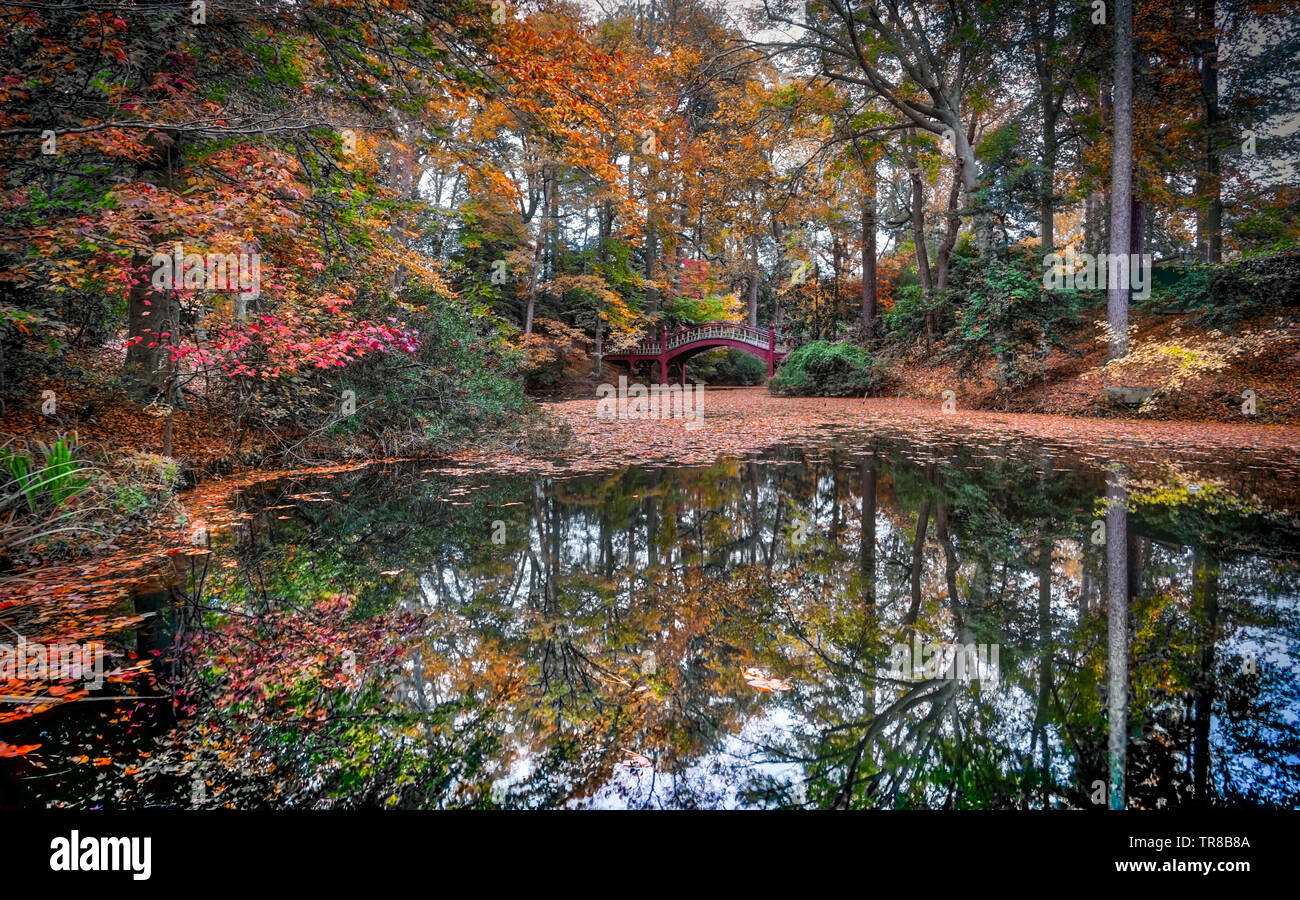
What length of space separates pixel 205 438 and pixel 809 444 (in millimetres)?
8188

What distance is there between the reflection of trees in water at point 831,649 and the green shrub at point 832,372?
13.0 meters

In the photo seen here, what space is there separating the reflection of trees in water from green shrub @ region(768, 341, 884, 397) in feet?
42.6

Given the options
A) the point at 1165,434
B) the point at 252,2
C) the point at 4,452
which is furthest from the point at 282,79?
the point at 1165,434

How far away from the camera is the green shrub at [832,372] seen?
667 inches

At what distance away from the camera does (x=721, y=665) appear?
2.18 meters

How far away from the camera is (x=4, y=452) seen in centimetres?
366

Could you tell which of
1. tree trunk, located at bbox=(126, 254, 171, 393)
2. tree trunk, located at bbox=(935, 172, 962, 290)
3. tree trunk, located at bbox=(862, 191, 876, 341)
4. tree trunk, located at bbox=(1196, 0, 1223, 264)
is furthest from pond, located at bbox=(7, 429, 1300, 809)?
tree trunk, located at bbox=(862, 191, 876, 341)

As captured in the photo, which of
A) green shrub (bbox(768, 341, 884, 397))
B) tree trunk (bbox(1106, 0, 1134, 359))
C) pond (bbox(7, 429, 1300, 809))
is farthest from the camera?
green shrub (bbox(768, 341, 884, 397))

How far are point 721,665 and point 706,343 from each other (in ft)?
76.3

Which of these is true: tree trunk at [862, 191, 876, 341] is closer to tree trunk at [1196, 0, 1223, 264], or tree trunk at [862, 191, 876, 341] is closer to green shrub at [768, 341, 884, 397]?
green shrub at [768, 341, 884, 397]

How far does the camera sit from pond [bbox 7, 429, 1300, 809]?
58.7 inches

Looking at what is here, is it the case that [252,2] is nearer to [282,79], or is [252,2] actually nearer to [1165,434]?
[282,79]

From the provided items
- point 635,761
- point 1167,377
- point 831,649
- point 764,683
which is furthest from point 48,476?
point 1167,377

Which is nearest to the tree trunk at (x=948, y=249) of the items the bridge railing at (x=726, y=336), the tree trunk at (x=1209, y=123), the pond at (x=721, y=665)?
the tree trunk at (x=1209, y=123)
